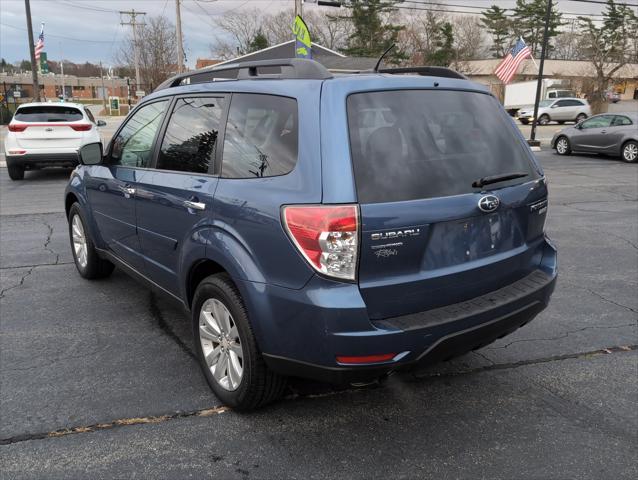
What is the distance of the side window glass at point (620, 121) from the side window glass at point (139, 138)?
17817 mm

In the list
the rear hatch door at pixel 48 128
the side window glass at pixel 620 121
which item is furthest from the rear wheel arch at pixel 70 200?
the side window glass at pixel 620 121

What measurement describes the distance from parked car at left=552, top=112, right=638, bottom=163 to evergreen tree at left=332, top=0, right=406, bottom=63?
3582 cm

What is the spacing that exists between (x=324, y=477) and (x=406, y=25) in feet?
195

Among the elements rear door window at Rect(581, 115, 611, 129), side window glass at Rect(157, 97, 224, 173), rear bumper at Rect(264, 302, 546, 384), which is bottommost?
rear bumper at Rect(264, 302, 546, 384)

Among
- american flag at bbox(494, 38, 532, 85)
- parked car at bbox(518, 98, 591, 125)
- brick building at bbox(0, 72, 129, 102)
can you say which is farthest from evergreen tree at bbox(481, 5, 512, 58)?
brick building at bbox(0, 72, 129, 102)

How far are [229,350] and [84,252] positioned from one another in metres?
2.94

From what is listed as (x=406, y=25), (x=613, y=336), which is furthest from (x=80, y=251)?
(x=406, y=25)

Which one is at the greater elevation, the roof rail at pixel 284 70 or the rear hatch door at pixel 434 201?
the roof rail at pixel 284 70

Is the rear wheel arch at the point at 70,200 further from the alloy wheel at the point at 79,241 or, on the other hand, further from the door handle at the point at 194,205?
the door handle at the point at 194,205

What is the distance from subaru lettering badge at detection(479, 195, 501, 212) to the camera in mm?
2746

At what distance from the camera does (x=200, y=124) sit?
3367 millimetres

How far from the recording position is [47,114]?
41.1 feet

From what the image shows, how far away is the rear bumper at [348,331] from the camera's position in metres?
2.43

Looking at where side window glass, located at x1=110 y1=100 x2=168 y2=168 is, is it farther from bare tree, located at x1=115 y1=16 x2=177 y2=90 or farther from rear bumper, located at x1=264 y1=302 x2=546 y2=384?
bare tree, located at x1=115 y1=16 x2=177 y2=90
